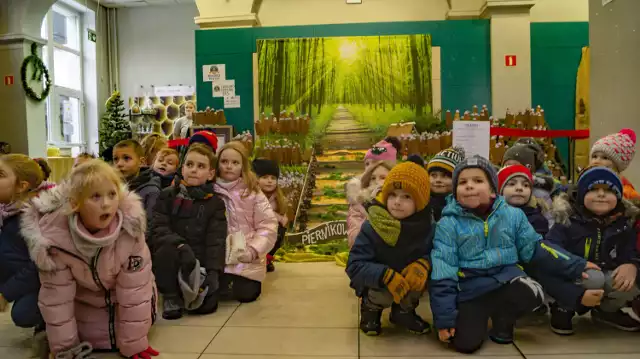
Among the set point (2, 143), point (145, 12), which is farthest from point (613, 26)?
point (145, 12)

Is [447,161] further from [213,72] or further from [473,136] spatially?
[213,72]

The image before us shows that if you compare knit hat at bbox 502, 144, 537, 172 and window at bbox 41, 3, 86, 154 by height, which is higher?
window at bbox 41, 3, 86, 154

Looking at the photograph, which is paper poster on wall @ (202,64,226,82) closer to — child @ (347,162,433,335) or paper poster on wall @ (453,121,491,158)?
paper poster on wall @ (453,121,491,158)

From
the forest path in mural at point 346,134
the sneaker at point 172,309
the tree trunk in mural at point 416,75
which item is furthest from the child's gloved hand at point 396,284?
the tree trunk in mural at point 416,75

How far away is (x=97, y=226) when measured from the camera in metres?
2.44

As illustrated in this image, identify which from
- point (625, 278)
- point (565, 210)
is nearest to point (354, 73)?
point (565, 210)

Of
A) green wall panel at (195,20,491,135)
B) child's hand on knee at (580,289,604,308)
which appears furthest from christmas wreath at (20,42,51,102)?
child's hand on knee at (580,289,604,308)

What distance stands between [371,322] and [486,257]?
2.51ft

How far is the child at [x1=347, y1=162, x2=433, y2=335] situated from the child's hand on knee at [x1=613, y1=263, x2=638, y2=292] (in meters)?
1.06

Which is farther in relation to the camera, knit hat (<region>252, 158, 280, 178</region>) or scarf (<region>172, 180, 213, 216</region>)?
knit hat (<region>252, 158, 280, 178</region>)

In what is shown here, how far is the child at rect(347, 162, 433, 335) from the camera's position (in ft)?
8.98

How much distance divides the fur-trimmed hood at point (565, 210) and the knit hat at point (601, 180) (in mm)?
79

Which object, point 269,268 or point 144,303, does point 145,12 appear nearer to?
point 269,268

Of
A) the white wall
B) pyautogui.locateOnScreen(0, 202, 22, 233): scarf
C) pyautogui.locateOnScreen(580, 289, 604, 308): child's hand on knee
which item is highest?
the white wall
